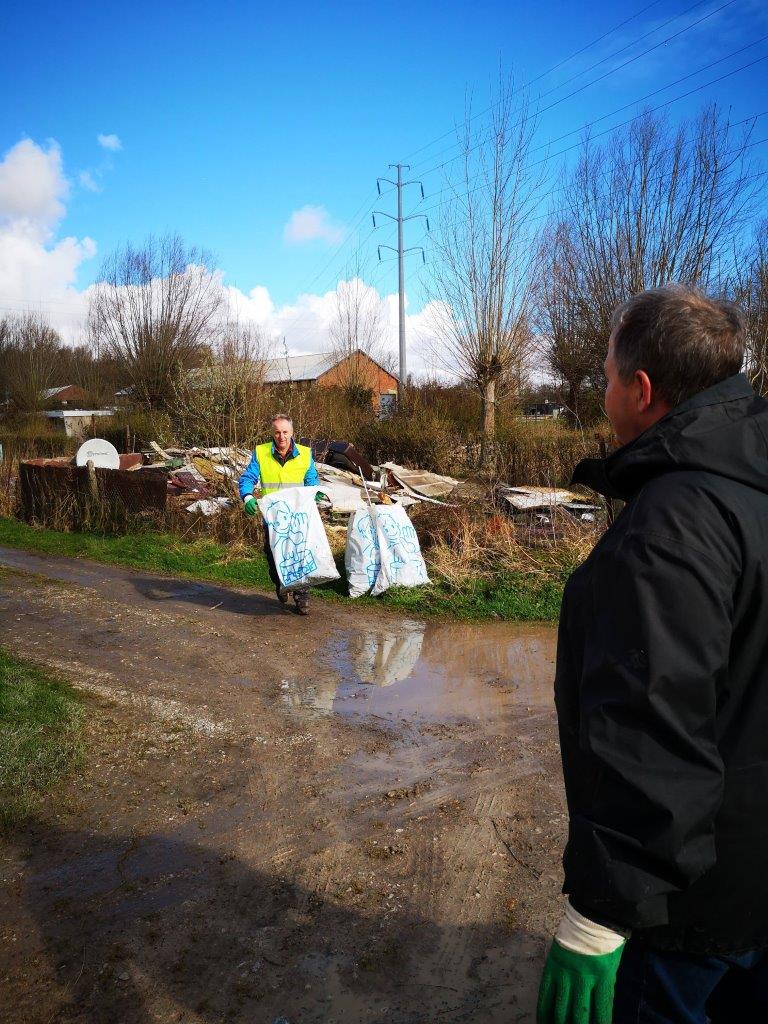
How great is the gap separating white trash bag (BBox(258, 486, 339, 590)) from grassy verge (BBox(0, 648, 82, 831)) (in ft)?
7.95

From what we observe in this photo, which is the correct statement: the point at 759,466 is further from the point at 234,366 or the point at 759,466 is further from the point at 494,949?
the point at 234,366

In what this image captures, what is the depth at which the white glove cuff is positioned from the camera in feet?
4.44

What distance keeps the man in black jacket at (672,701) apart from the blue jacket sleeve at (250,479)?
5.98 m

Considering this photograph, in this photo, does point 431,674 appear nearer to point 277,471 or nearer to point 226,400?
point 277,471

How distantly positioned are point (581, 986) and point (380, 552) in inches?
259

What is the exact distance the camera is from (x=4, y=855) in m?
3.24

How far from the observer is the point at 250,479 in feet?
24.4

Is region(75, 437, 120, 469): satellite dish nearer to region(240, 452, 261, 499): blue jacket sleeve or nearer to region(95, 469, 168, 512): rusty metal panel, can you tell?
region(95, 469, 168, 512): rusty metal panel

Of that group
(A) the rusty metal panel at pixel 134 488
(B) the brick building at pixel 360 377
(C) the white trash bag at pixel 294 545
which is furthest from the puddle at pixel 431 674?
(B) the brick building at pixel 360 377

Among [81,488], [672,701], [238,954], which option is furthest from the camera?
[81,488]

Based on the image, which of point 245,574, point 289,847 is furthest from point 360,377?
point 289,847

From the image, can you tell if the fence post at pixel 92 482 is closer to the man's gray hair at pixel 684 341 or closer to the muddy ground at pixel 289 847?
the muddy ground at pixel 289 847

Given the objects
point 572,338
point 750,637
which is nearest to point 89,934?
point 750,637

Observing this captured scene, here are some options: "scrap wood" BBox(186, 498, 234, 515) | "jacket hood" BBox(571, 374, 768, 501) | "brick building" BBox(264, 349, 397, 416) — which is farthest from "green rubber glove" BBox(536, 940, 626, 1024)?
"brick building" BBox(264, 349, 397, 416)
